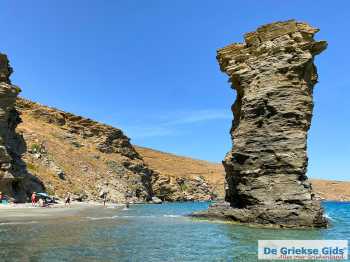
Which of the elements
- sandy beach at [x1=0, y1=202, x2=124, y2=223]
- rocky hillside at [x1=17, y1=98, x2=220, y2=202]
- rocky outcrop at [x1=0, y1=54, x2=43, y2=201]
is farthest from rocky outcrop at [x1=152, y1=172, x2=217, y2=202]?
sandy beach at [x1=0, y1=202, x2=124, y2=223]

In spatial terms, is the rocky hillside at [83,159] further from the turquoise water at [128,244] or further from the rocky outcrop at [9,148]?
the turquoise water at [128,244]

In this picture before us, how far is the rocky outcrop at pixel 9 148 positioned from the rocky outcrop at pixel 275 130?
27.5 metres

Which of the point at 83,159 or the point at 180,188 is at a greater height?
the point at 83,159

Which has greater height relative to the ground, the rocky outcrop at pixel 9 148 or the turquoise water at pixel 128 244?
the rocky outcrop at pixel 9 148

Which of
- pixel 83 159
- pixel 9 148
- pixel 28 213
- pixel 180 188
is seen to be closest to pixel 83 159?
pixel 83 159

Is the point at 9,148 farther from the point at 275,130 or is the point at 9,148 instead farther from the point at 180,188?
the point at 180,188

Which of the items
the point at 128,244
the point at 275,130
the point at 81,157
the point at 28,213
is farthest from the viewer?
the point at 81,157

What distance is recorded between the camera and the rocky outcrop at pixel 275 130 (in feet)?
114

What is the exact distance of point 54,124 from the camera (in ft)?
412

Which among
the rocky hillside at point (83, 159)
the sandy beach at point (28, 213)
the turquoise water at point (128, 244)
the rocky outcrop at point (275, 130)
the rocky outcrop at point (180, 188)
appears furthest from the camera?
the rocky outcrop at point (180, 188)

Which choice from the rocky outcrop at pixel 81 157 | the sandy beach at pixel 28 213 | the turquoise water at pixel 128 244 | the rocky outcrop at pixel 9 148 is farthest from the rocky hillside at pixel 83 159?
the turquoise water at pixel 128 244

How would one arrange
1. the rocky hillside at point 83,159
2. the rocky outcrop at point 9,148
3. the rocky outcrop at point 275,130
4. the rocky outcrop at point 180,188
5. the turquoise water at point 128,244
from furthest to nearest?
the rocky outcrop at point 180,188 < the rocky hillside at point 83,159 < the rocky outcrop at point 9,148 < the rocky outcrop at point 275,130 < the turquoise water at point 128,244

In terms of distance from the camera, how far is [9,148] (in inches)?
2277

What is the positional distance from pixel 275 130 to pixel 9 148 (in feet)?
124
